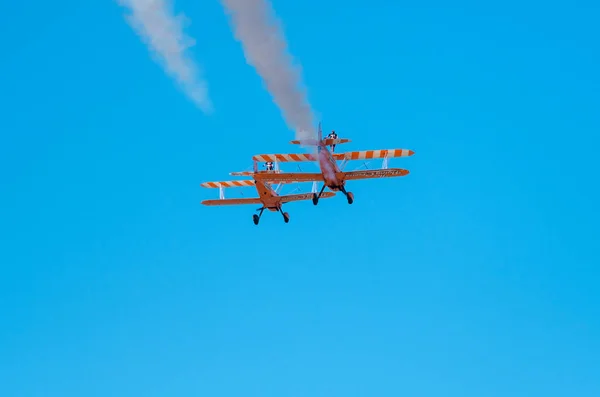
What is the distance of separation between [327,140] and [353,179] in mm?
2797

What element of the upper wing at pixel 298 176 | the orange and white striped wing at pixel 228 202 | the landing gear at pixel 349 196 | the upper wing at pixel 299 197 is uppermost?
the upper wing at pixel 299 197

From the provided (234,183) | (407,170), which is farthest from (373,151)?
(234,183)

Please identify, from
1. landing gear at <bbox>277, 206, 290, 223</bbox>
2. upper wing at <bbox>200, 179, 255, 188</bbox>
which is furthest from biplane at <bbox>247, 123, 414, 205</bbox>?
upper wing at <bbox>200, 179, 255, 188</bbox>

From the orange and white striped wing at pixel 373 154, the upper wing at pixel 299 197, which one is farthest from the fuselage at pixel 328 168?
the upper wing at pixel 299 197

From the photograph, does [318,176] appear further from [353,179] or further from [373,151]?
[373,151]

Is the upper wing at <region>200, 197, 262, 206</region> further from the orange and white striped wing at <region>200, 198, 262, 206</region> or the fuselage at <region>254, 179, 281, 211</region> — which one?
the fuselage at <region>254, 179, 281, 211</region>

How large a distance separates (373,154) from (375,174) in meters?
5.06

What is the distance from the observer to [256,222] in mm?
57906

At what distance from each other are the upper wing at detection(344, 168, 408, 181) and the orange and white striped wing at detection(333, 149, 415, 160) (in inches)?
141

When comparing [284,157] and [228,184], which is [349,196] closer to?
[284,157]

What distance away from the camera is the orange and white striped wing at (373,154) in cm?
5666

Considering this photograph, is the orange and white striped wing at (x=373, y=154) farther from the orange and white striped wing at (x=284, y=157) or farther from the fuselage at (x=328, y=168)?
the fuselage at (x=328, y=168)

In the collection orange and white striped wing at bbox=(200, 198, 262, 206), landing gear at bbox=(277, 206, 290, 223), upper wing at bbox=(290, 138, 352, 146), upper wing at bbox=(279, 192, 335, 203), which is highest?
upper wing at bbox=(279, 192, 335, 203)

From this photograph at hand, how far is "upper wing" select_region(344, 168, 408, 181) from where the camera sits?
5204 cm
